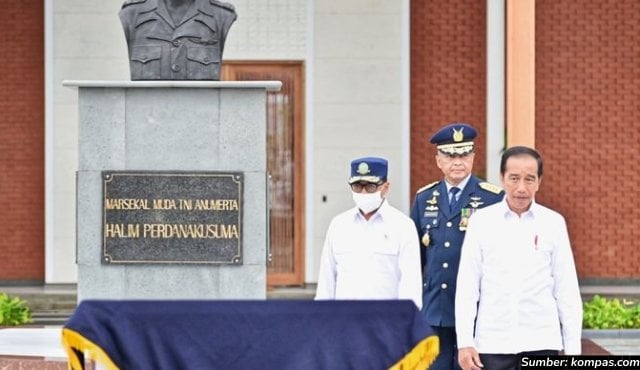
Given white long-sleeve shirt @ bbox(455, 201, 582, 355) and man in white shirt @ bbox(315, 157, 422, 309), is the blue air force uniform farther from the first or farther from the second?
white long-sleeve shirt @ bbox(455, 201, 582, 355)

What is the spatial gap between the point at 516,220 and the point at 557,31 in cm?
1135

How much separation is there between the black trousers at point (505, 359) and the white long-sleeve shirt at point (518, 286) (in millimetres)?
29

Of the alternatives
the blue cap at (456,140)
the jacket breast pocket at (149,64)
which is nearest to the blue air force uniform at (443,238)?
the blue cap at (456,140)

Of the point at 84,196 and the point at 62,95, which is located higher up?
the point at 62,95

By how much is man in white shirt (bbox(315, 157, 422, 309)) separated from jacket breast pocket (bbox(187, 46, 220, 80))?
74.0 inches

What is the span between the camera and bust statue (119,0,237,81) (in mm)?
8570

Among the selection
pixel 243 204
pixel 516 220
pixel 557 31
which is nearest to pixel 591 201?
pixel 557 31

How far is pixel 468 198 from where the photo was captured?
7.25 m

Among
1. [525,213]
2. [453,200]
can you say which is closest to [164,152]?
[453,200]

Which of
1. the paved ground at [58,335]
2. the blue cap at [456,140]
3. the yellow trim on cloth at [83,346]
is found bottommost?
the paved ground at [58,335]

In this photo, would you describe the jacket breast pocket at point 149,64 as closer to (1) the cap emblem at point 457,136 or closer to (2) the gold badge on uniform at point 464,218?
(1) the cap emblem at point 457,136

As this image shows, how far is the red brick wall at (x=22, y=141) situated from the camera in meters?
16.4

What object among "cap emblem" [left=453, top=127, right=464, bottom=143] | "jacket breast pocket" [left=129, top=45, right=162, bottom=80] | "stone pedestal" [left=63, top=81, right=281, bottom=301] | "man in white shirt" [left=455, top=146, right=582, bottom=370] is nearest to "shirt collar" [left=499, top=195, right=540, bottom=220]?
"man in white shirt" [left=455, top=146, right=582, bottom=370]

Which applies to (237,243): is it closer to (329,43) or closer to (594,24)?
(329,43)
